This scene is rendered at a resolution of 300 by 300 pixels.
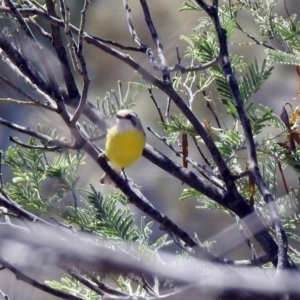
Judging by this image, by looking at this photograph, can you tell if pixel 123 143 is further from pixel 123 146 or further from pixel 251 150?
pixel 251 150

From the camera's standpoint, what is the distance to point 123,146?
65.2 inches

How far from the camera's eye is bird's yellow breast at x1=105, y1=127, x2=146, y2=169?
1.62 meters

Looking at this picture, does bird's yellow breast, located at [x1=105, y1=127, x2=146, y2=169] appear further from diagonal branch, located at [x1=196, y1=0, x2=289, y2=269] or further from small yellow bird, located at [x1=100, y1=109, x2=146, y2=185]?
diagonal branch, located at [x1=196, y1=0, x2=289, y2=269]

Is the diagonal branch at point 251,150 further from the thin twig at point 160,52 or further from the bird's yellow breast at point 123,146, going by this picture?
the bird's yellow breast at point 123,146

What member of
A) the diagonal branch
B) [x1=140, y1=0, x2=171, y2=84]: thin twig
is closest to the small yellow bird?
[x1=140, y1=0, x2=171, y2=84]: thin twig

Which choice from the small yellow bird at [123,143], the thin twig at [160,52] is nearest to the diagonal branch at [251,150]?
the thin twig at [160,52]

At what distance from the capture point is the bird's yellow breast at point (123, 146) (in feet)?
5.32

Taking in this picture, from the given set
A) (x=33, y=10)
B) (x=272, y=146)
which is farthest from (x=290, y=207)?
(x=33, y=10)

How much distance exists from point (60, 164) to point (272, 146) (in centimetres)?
51

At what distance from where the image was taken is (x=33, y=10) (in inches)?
48.7

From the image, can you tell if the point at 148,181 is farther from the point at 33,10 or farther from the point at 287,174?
the point at 33,10

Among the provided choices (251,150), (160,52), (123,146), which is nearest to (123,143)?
(123,146)

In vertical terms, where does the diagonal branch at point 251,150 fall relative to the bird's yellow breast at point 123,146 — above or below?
below

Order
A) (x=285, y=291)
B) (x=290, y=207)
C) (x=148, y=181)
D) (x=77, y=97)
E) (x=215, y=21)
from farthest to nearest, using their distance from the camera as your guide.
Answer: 1. (x=148, y=181)
2. (x=77, y=97)
3. (x=290, y=207)
4. (x=215, y=21)
5. (x=285, y=291)
